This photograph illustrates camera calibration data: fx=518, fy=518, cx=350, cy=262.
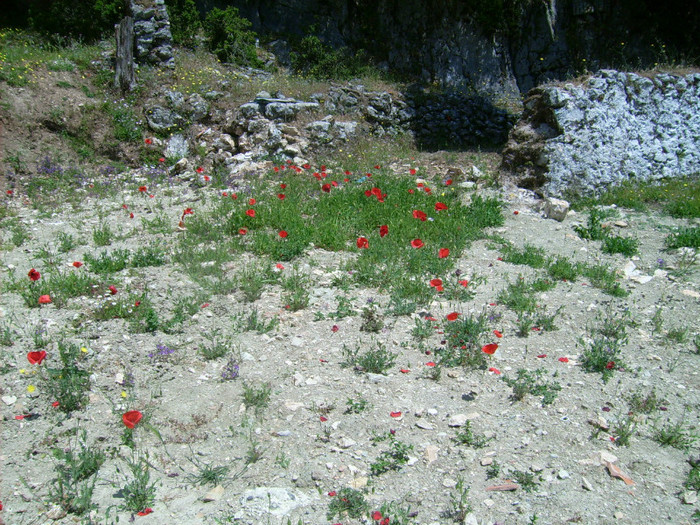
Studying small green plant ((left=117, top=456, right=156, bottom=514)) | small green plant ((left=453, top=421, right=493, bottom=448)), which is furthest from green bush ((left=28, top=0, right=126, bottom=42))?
small green plant ((left=453, top=421, right=493, bottom=448))

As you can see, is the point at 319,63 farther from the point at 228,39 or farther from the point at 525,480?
the point at 525,480

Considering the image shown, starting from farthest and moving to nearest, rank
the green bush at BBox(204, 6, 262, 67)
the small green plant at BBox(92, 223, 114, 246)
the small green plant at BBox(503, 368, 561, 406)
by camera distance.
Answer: the green bush at BBox(204, 6, 262, 67) < the small green plant at BBox(92, 223, 114, 246) < the small green plant at BBox(503, 368, 561, 406)

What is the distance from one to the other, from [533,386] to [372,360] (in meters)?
→ 1.29

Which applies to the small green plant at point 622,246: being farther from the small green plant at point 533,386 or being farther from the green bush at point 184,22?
the green bush at point 184,22

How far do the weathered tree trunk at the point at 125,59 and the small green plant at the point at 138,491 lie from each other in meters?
10.0

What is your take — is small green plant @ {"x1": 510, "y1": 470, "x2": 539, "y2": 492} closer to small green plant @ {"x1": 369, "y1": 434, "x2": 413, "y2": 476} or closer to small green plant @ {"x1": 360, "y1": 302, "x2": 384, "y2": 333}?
small green plant @ {"x1": 369, "y1": 434, "x2": 413, "y2": 476}

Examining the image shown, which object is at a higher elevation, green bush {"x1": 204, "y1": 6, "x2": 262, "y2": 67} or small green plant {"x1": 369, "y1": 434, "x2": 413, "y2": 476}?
green bush {"x1": 204, "y1": 6, "x2": 262, "y2": 67}

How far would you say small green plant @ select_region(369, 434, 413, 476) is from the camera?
330cm

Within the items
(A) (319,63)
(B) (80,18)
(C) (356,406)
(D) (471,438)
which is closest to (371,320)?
(C) (356,406)

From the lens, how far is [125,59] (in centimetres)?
1123

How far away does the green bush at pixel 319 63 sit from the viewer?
14219mm

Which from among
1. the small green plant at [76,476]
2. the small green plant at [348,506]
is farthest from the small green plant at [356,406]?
the small green plant at [76,476]

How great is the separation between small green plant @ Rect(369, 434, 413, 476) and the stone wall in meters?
6.08

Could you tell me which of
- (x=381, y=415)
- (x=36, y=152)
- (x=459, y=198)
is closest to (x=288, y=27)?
(x=36, y=152)
